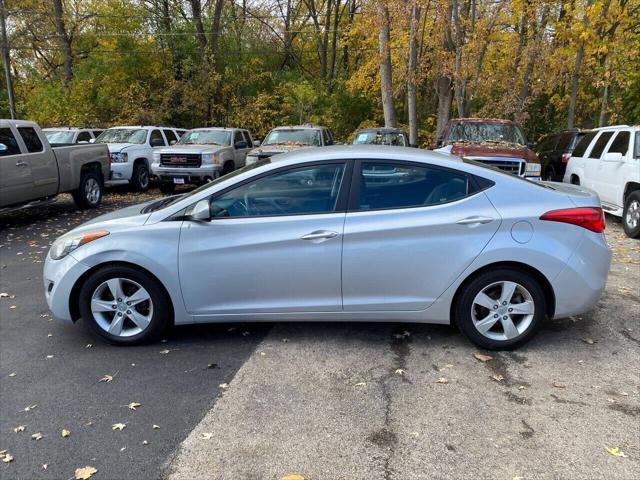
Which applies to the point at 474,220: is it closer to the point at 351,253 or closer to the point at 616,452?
the point at 351,253

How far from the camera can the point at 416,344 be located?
178 inches

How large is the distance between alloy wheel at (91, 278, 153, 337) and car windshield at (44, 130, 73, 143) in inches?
482

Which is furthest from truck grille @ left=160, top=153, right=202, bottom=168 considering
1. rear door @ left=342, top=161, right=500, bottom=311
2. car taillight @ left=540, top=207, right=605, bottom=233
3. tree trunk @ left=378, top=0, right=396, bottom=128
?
car taillight @ left=540, top=207, right=605, bottom=233

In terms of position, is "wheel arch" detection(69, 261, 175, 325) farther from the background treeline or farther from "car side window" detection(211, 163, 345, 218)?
the background treeline

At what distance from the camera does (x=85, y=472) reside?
287cm

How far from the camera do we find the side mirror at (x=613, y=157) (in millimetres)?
9414

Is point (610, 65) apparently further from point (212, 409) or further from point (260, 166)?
point (212, 409)

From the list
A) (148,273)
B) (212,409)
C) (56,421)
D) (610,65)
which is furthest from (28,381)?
(610,65)

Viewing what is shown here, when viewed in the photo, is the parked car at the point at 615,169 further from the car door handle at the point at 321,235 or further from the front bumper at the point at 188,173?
the front bumper at the point at 188,173

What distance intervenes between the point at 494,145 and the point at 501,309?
727cm

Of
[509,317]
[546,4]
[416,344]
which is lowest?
[416,344]

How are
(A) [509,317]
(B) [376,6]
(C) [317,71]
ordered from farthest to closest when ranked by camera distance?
(C) [317,71], (B) [376,6], (A) [509,317]

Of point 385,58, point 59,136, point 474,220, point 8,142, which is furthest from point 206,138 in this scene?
point 474,220

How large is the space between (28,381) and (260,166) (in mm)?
2464
